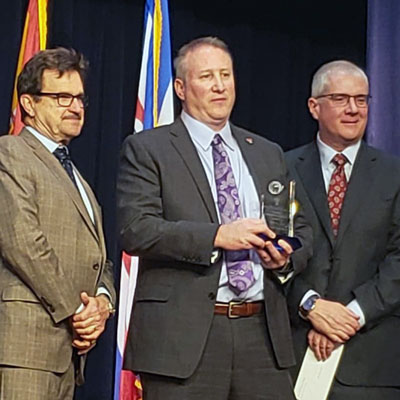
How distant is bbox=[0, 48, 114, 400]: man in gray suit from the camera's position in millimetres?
2602

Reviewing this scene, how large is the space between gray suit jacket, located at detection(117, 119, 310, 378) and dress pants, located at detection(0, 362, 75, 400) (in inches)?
9.4

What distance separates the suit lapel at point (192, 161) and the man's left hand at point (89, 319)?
425mm

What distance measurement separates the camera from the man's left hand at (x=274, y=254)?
8.77 feet

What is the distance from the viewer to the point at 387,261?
3.11m

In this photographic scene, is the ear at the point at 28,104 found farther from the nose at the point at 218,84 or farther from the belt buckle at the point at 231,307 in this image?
the belt buckle at the point at 231,307

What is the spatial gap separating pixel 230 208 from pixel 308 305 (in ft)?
1.67

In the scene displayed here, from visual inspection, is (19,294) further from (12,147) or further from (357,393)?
(357,393)

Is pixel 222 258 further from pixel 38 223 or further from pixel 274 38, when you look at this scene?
pixel 274 38

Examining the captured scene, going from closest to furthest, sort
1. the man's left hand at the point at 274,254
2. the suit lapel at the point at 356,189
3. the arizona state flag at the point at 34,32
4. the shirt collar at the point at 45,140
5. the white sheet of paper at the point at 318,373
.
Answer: the man's left hand at the point at 274,254 → the shirt collar at the point at 45,140 → the white sheet of paper at the point at 318,373 → the suit lapel at the point at 356,189 → the arizona state flag at the point at 34,32

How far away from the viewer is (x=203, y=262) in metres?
2.65

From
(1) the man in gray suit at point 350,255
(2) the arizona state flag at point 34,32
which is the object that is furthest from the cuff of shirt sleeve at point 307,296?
(2) the arizona state flag at point 34,32

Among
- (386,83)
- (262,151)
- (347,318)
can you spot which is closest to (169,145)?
(262,151)

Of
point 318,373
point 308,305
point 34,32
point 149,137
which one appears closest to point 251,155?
point 149,137

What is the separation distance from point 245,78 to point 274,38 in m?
0.37
